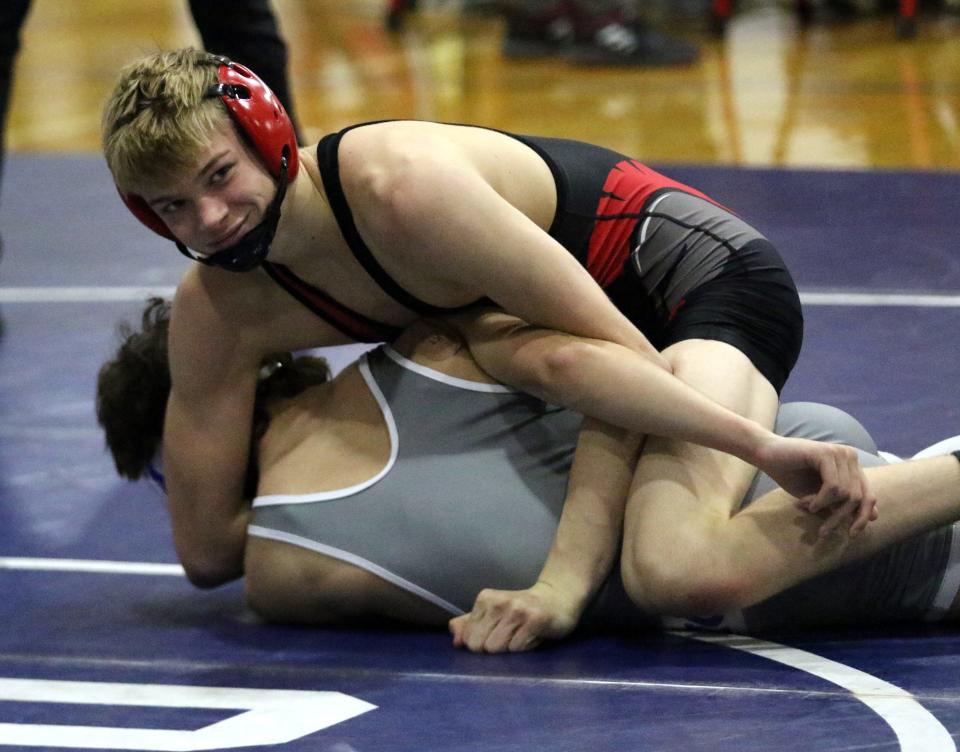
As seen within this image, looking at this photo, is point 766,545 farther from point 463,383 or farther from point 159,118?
point 159,118

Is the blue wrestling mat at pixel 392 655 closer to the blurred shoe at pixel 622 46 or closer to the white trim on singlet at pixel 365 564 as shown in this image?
the white trim on singlet at pixel 365 564

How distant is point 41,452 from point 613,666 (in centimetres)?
143

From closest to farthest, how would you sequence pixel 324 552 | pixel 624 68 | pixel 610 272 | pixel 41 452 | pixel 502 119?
pixel 324 552 → pixel 610 272 → pixel 41 452 → pixel 502 119 → pixel 624 68

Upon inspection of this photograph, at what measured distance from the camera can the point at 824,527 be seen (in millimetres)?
1994

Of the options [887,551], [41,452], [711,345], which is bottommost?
[41,452]

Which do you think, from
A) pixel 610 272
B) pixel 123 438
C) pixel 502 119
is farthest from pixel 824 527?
pixel 502 119

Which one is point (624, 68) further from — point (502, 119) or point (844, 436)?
point (844, 436)

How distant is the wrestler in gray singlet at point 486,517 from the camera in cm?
210

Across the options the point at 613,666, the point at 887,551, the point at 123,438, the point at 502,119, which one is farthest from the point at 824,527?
the point at 502,119

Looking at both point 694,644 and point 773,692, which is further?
point 694,644

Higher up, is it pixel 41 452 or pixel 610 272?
pixel 610 272

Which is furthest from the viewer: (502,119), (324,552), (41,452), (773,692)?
(502,119)

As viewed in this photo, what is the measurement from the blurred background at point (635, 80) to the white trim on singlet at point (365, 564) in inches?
109

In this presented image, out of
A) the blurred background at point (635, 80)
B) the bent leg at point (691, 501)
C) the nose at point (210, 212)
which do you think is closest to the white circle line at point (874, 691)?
the bent leg at point (691, 501)
